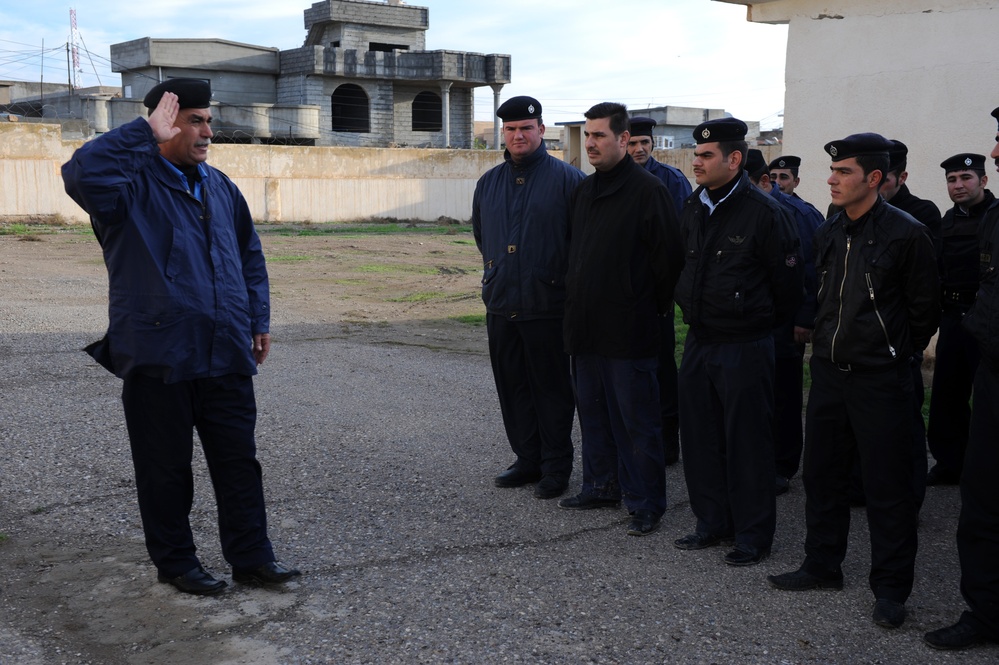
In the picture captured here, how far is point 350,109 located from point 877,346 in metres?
49.9

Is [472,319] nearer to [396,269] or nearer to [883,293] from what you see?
[396,269]

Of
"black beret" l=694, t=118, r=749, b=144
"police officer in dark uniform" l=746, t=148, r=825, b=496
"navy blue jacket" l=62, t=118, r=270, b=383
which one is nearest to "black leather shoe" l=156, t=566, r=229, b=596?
"navy blue jacket" l=62, t=118, r=270, b=383

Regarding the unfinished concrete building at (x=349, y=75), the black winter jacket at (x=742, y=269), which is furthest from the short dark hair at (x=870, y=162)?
the unfinished concrete building at (x=349, y=75)

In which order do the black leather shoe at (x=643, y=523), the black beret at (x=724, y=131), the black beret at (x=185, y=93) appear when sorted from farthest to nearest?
the black leather shoe at (x=643, y=523)
the black beret at (x=724, y=131)
the black beret at (x=185, y=93)

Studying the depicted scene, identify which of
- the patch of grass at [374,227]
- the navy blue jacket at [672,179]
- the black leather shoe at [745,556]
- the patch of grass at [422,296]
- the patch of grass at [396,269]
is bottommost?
the black leather shoe at [745,556]

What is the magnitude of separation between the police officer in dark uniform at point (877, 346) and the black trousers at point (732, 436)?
453 millimetres

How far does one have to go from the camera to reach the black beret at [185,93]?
4.27 meters

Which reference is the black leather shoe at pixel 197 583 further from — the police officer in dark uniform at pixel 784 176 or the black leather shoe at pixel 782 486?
the police officer in dark uniform at pixel 784 176

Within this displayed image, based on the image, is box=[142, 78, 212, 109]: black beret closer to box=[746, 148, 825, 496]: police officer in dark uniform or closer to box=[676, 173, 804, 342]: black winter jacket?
box=[676, 173, 804, 342]: black winter jacket

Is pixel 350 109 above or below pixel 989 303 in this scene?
above

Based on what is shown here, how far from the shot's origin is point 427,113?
5397 centimetres

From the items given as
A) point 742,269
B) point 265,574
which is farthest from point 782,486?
point 265,574

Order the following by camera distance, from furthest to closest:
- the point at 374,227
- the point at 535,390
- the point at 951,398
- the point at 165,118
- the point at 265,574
→ the point at 374,227 → the point at 951,398 → the point at 535,390 → the point at 265,574 → the point at 165,118

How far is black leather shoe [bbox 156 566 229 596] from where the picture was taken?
4.39m
